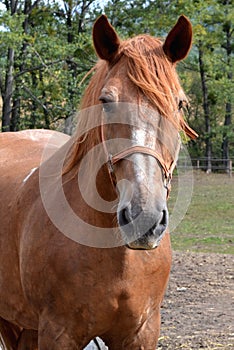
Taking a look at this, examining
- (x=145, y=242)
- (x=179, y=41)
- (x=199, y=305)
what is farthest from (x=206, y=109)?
(x=145, y=242)

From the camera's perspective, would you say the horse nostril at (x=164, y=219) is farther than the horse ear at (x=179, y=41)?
No

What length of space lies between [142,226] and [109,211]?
1.67 feet

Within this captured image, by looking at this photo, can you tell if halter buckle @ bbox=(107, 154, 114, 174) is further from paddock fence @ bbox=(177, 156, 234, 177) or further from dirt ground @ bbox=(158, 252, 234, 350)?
paddock fence @ bbox=(177, 156, 234, 177)

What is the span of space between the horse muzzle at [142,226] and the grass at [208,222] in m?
1.01

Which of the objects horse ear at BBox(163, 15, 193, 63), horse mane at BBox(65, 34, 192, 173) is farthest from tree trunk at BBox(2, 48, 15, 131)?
horse ear at BBox(163, 15, 193, 63)

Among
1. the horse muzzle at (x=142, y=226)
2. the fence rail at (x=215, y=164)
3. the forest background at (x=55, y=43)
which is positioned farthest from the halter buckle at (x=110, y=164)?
the fence rail at (x=215, y=164)

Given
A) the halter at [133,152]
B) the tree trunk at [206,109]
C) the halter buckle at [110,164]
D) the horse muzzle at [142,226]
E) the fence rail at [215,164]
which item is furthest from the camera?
the tree trunk at [206,109]

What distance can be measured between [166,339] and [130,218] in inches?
114

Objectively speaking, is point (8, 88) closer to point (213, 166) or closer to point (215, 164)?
point (213, 166)

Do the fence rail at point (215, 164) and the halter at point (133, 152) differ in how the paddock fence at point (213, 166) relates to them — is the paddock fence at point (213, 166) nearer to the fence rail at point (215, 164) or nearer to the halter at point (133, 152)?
the fence rail at point (215, 164)

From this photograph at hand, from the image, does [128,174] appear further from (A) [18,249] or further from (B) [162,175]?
(A) [18,249]

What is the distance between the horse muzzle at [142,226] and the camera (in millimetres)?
2051

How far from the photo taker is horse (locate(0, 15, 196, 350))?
7.24 feet

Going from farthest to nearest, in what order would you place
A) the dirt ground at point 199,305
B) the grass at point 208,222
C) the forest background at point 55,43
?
the forest background at point 55,43
the grass at point 208,222
the dirt ground at point 199,305
